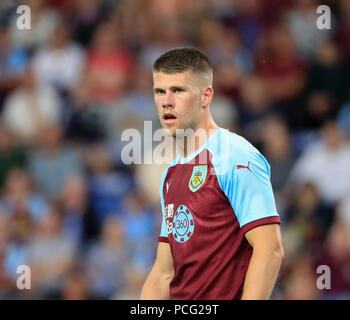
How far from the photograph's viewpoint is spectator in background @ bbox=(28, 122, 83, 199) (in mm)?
8148

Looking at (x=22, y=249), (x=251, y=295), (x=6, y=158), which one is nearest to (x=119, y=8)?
(x=6, y=158)

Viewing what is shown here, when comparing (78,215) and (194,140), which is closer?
(194,140)

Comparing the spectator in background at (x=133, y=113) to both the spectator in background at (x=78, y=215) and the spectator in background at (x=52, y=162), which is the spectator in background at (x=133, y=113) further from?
the spectator in background at (x=78, y=215)

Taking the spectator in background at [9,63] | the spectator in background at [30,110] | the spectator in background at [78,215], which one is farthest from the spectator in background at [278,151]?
the spectator in background at [9,63]

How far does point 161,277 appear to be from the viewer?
384 centimetres

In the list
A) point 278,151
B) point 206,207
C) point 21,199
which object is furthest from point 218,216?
point 21,199

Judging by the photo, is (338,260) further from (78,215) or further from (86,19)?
(86,19)

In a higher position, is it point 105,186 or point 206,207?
point 206,207

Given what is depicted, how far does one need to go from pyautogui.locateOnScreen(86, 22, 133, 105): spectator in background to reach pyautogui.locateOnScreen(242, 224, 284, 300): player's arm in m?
5.77

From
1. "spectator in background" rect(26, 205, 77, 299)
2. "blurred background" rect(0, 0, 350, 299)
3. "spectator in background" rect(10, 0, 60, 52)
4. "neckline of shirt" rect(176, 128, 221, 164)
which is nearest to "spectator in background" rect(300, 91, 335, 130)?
"blurred background" rect(0, 0, 350, 299)

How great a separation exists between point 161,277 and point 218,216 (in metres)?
0.61

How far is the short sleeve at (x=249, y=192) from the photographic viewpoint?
328cm

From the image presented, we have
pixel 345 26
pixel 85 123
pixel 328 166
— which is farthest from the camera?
pixel 345 26

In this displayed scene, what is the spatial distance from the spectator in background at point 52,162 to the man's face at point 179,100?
461cm
